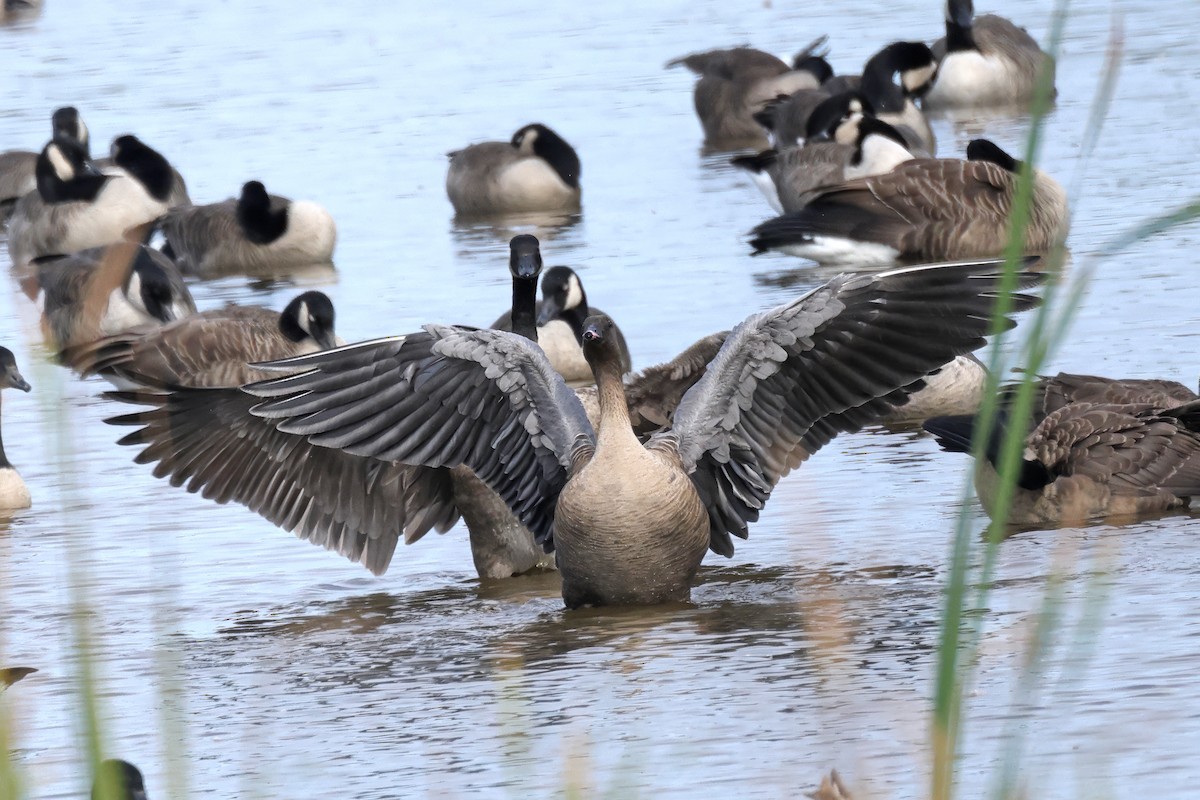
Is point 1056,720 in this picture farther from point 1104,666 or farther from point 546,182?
point 546,182

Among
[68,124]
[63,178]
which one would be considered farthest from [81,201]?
[68,124]

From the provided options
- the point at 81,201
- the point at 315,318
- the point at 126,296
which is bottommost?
the point at 315,318

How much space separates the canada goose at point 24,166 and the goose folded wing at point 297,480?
10.5 meters

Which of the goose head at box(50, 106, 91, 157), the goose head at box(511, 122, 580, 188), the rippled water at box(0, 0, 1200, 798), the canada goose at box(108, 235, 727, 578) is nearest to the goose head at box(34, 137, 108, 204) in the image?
the goose head at box(50, 106, 91, 157)

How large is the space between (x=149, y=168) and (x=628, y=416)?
10.2 meters

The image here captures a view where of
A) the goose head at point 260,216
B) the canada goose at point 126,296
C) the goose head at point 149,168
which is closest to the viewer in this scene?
the canada goose at point 126,296

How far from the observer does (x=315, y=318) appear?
10906 millimetres

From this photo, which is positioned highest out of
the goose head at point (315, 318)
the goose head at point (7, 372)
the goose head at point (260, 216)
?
the goose head at point (260, 216)

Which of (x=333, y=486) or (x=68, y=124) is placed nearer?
(x=333, y=486)

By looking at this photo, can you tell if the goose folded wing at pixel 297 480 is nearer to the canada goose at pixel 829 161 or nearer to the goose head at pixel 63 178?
the canada goose at pixel 829 161

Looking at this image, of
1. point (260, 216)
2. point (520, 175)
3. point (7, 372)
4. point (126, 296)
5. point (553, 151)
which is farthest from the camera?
point (520, 175)

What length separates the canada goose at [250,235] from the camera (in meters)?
14.2

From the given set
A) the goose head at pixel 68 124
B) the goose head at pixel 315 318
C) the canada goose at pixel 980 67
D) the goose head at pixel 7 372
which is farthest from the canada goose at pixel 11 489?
the canada goose at pixel 980 67

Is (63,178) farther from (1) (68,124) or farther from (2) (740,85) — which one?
(2) (740,85)
